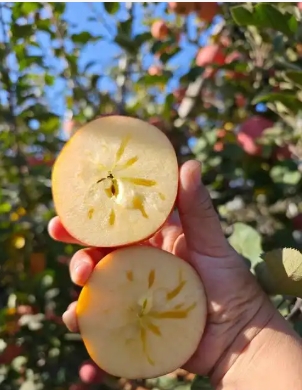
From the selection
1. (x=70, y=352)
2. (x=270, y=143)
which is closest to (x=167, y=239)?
(x=70, y=352)

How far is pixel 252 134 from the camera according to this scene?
5.36ft

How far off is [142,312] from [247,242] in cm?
33

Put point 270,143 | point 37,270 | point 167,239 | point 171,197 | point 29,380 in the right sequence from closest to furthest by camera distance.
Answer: point 171,197 < point 167,239 < point 29,380 < point 37,270 < point 270,143

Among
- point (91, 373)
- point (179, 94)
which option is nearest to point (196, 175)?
point (91, 373)

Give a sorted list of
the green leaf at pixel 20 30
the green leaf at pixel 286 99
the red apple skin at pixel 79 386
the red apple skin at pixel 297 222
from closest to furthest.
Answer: the green leaf at pixel 286 99, the red apple skin at pixel 79 386, the red apple skin at pixel 297 222, the green leaf at pixel 20 30

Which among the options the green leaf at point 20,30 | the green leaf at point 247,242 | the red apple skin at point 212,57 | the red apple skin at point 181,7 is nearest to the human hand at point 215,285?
the green leaf at point 247,242

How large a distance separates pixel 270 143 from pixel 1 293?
2.60ft

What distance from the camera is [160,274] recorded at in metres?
0.84

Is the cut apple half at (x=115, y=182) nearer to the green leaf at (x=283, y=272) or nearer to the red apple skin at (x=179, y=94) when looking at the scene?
the green leaf at (x=283, y=272)

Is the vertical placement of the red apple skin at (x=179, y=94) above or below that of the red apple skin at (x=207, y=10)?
below

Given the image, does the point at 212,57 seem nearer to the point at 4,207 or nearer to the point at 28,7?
the point at 28,7

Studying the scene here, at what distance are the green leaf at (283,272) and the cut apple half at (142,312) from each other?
0.30 feet

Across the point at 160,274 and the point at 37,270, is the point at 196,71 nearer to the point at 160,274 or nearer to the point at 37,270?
the point at 37,270

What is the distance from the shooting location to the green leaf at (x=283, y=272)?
78 cm
